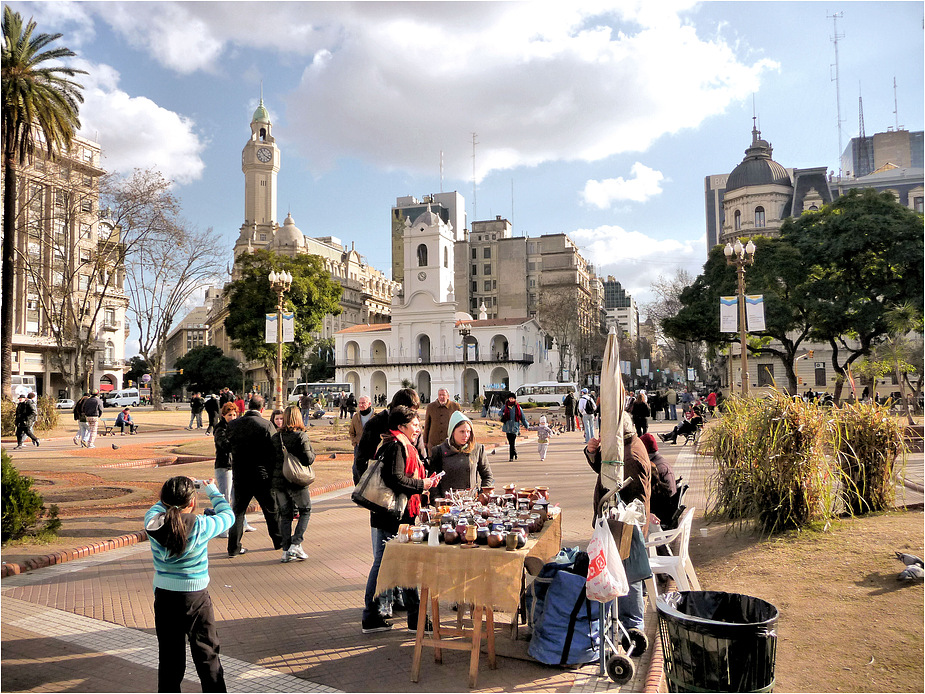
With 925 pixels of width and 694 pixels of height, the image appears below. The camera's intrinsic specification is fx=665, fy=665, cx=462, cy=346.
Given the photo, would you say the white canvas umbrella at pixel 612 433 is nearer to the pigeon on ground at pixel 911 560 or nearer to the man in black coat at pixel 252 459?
the pigeon on ground at pixel 911 560

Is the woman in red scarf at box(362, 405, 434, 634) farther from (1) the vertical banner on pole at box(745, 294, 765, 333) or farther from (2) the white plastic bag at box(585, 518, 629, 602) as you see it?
(1) the vertical banner on pole at box(745, 294, 765, 333)

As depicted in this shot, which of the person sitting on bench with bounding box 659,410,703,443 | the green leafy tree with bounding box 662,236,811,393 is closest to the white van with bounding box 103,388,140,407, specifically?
the green leafy tree with bounding box 662,236,811,393

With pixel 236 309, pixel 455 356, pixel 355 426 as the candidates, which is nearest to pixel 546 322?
pixel 455 356

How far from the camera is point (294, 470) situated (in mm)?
7656

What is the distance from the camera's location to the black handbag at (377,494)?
529 centimetres

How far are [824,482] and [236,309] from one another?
51.8 meters

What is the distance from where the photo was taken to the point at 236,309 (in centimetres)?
5388

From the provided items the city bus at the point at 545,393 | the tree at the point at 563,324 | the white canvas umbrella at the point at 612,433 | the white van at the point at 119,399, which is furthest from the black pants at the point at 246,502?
the tree at the point at 563,324

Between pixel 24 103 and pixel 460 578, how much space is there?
84.5 ft

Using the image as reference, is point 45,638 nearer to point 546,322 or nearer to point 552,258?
point 546,322

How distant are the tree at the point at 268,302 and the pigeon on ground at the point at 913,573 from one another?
48192mm

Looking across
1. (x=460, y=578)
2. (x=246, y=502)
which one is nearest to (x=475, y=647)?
(x=460, y=578)

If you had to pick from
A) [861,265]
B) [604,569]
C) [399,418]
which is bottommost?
[604,569]

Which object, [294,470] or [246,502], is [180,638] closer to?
[294,470]
